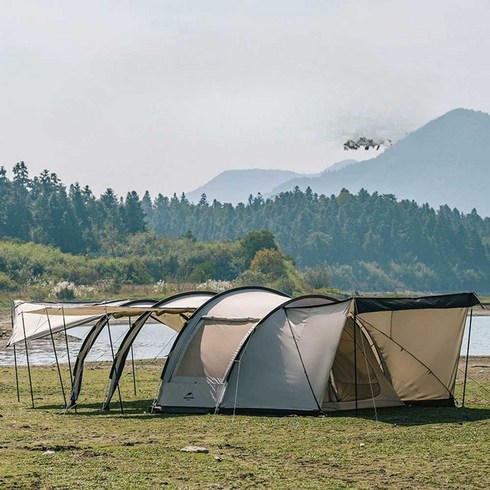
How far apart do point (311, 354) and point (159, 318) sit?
22.1 feet

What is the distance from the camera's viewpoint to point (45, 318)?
76.3 feet

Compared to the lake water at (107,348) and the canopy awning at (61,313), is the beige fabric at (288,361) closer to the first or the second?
the canopy awning at (61,313)

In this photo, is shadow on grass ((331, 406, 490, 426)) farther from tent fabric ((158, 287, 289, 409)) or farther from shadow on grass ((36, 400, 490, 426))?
tent fabric ((158, 287, 289, 409))

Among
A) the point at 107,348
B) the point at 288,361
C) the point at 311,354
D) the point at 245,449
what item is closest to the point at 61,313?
the point at 288,361

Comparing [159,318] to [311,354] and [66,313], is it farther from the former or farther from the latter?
[311,354]

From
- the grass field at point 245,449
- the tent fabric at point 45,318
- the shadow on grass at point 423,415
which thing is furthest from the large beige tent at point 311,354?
the tent fabric at point 45,318

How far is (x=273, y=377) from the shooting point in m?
21.1

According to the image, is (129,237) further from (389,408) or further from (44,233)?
(389,408)

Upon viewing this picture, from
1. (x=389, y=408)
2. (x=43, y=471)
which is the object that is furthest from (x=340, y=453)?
(x=389, y=408)

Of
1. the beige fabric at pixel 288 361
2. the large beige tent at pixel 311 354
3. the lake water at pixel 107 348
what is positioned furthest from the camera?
the lake water at pixel 107 348

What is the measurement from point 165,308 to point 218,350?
1639mm

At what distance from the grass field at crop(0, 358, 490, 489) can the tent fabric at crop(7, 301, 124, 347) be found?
1.43 meters

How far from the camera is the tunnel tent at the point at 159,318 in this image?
22.7m

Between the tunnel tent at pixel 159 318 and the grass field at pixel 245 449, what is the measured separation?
28.0 inches
